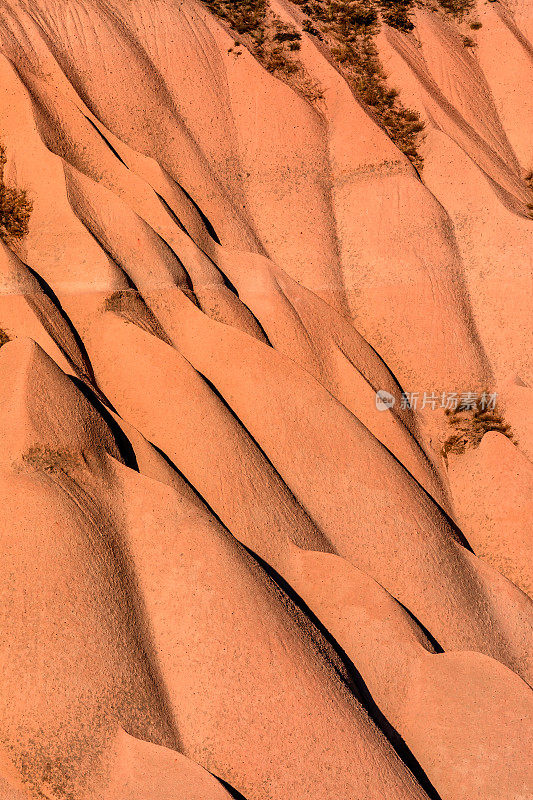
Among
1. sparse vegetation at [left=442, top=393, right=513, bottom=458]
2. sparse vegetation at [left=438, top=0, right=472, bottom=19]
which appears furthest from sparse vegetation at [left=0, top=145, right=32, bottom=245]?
sparse vegetation at [left=438, top=0, right=472, bottom=19]

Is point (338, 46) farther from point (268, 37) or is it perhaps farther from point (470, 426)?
point (470, 426)

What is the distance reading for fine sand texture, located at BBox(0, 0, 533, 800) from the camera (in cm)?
620

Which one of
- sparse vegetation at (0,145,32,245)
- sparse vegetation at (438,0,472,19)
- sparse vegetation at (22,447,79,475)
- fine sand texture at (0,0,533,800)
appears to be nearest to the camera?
fine sand texture at (0,0,533,800)

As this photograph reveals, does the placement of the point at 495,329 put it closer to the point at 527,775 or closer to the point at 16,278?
the point at 527,775

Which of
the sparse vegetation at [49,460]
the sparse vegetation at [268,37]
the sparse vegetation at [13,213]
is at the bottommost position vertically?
the sparse vegetation at [49,460]

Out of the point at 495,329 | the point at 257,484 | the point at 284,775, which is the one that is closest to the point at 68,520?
the point at 257,484

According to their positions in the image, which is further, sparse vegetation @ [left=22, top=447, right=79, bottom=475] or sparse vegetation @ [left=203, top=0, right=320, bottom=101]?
sparse vegetation @ [left=203, top=0, right=320, bottom=101]

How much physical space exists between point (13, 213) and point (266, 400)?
165 inches

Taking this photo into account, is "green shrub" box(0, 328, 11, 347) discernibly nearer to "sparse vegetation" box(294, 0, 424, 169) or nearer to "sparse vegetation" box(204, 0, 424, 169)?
"sparse vegetation" box(204, 0, 424, 169)
